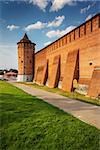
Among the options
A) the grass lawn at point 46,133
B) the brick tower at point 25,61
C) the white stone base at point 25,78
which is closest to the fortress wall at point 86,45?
the grass lawn at point 46,133

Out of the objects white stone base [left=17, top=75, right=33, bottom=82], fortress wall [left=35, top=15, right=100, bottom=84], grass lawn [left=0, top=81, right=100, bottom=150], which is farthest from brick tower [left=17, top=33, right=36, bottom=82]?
grass lawn [left=0, top=81, right=100, bottom=150]

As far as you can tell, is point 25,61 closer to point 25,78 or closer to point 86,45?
point 25,78

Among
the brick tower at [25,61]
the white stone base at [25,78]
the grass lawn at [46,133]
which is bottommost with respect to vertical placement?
the grass lawn at [46,133]

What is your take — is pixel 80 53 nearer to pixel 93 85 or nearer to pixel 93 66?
pixel 93 66

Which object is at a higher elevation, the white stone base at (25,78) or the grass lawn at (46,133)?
the white stone base at (25,78)

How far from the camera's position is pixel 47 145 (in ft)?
20.0

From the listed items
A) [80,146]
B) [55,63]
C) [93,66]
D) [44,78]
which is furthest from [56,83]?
[80,146]

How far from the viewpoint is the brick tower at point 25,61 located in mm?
50625

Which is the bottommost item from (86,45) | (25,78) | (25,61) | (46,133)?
(46,133)

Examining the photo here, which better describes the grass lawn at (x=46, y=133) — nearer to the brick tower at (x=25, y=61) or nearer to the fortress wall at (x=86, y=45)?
the fortress wall at (x=86, y=45)

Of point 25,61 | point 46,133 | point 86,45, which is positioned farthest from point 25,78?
point 46,133

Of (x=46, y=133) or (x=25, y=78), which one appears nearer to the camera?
(x=46, y=133)

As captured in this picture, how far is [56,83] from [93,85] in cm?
1273

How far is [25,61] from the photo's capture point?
50.5 meters
